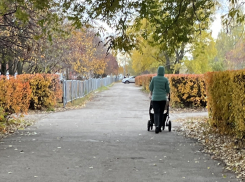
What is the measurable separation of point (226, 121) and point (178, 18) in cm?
312

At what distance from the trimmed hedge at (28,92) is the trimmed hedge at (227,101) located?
5.69m

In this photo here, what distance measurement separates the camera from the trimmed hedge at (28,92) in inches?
385

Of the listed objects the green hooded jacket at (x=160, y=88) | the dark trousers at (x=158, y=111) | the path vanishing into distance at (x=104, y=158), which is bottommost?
the path vanishing into distance at (x=104, y=158)

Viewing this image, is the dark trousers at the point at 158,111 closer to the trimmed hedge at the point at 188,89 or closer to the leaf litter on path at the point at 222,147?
the leaf litter on path at the point at 222,147

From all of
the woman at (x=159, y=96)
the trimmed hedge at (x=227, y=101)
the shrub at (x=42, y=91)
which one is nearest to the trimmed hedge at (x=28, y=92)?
the shrub at (x=42, y=91)

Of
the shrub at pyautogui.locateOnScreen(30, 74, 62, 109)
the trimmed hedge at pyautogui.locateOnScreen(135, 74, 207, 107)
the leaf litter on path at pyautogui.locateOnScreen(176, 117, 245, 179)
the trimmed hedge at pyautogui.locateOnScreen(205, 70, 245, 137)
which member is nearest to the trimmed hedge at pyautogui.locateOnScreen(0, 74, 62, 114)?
the shrub at pyautogui.locateOnScreen(30, 74, 62, 109)

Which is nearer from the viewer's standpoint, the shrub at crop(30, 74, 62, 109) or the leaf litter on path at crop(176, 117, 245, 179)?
the leaf litter on path at crop(176, 117, 245, 179)

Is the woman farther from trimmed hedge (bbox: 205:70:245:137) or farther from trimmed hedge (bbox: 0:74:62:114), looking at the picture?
trimmed hedge (bbox: 0:74:62:114)

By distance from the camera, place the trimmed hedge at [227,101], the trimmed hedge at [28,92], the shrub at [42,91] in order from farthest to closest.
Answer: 1. the shrub at [42,91]
2. the trimmed hedge at [28,92]
3. the trimmed hedge at [227,101]

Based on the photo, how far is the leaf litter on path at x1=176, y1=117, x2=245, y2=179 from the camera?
5.46 metres

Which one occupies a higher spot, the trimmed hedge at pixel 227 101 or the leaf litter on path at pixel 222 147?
the trimmed hedge at pixel 227 101

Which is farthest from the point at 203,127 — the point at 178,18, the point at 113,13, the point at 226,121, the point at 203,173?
the point at 203,173

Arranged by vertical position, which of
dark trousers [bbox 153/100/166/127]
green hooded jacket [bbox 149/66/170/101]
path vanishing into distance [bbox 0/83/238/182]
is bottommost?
path vanishing into distance [bbox 0/83/238/182]

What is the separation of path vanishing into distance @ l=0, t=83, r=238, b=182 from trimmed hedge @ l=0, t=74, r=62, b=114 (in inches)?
53.9
